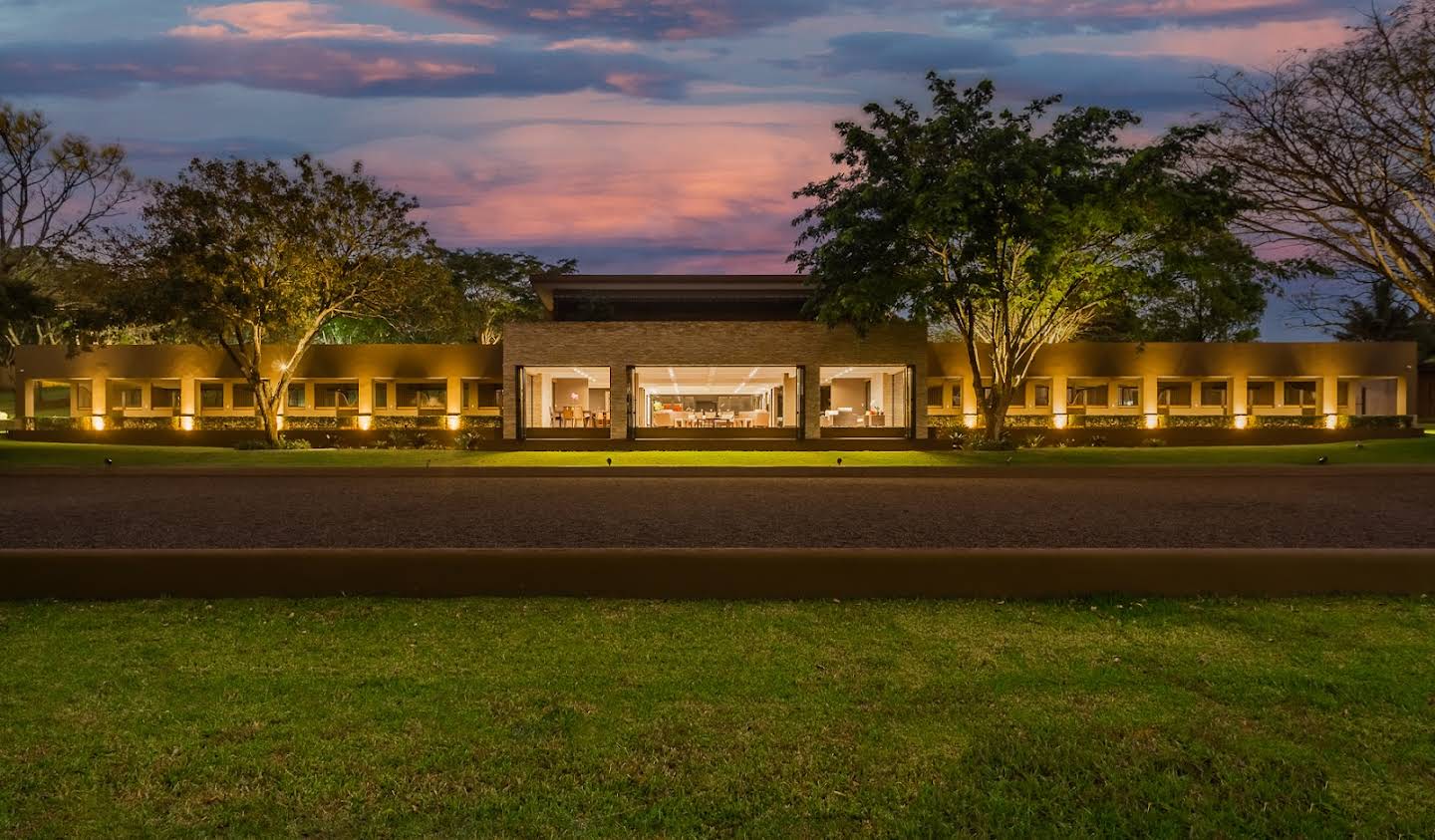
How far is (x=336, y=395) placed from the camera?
35.1 metres

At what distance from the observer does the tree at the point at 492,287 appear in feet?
153

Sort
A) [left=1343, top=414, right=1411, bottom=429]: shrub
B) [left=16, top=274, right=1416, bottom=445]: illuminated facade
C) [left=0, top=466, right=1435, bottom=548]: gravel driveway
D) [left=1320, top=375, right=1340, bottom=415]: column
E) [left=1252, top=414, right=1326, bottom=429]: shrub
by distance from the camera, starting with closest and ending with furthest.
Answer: [left=0, top=466, right=1435, bottom=548]: gravel driveway → [left=16, top=274, right=1416, bottom=445]: illuminated facade → [left=1343, top=414, right=1411, bottom=429]: shrub → [left=1252, top=414, right=1326, bottom=429]: shrub → [left=1320, top=375, right=1340, bottom=415]: column

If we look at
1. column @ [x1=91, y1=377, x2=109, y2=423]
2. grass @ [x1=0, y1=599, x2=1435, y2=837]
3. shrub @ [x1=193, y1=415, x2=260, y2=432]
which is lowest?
grass @ [x1=0, y1=599, x2=1435, y2=837]

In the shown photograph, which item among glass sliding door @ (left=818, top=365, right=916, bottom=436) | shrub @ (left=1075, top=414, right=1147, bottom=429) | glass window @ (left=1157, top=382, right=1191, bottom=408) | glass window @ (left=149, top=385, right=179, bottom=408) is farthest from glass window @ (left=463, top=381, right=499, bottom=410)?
glass window @ (left=1157, top=382, right=1191, bottom=408)

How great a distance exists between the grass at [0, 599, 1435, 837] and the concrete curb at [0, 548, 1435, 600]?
188 mm

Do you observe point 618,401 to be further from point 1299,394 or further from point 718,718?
point 1299,394

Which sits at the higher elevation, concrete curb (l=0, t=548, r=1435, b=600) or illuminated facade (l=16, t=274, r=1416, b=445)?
illuminated facade (l=16, t=274, r=1416, b=445)

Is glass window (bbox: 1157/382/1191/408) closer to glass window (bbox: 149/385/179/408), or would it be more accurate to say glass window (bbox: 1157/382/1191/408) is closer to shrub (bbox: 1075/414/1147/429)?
shrub (bbox: 1075/414/1147/429)

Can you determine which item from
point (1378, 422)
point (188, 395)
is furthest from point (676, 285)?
point (1378, 422)

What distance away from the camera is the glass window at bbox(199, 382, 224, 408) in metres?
35.0

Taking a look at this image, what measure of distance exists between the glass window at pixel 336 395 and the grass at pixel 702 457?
9.33 meters

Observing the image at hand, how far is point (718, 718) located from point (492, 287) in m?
45.4

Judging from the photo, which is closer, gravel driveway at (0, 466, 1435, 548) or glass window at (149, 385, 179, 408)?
gravel driveway at (0, 466, 1435, 548)

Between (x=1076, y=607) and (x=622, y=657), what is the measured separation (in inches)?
119
